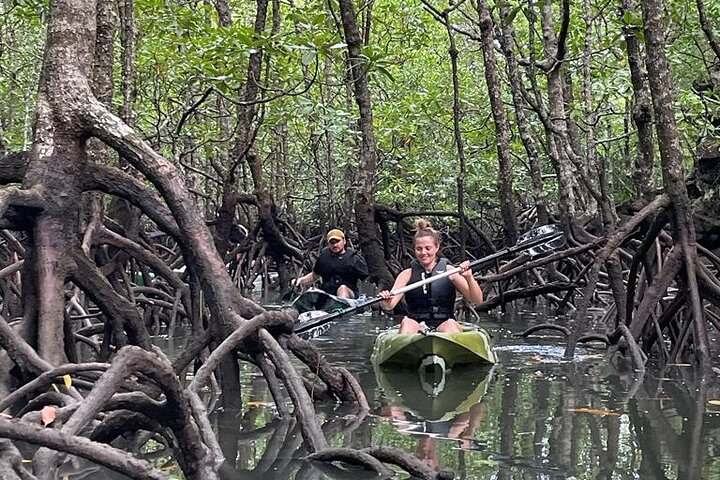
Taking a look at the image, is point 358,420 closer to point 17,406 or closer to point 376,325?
point 17,406

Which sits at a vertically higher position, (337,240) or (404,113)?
(404,113)

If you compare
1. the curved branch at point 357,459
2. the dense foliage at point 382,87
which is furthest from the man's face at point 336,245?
the curved branch at point 357,459

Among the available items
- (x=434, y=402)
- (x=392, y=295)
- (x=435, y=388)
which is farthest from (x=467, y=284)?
(x=434, y=402)

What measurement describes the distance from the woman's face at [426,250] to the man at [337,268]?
3129 millimetres

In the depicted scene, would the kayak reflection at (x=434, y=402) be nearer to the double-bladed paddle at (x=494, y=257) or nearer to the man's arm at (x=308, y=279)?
the double-bladed paddle at (x=494, y=257)

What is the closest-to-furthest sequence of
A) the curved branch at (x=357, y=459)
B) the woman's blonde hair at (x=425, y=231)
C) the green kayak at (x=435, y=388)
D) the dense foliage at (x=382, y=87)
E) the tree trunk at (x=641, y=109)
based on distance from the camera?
the curved branch at (x=357, y=459) < the green kayak at (x=435, y=388) < the woman's blonde hair at (x=425, y=231) < the tree trunk at (x=641, y=109) < the dense foliage at (x=382, y=87)

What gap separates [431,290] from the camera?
24.0 feet

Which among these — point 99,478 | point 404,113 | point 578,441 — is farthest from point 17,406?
point 404,113

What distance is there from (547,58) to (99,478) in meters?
7.84

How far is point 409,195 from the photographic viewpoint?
19.0 metres

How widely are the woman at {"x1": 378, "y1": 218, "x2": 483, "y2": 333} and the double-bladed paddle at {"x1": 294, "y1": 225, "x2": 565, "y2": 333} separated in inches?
3.6

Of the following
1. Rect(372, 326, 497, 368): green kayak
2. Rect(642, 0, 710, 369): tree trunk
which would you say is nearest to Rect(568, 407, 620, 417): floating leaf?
Rect(642, 0, 710, 369): tree trunk

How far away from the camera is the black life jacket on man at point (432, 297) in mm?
7258

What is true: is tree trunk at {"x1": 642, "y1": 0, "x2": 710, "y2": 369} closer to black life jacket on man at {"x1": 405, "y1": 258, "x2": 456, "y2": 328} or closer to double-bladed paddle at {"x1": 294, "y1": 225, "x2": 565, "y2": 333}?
double-bladed paddle at {"x1": 294, "y1": 225, "x2": 565, "y2": 333}
